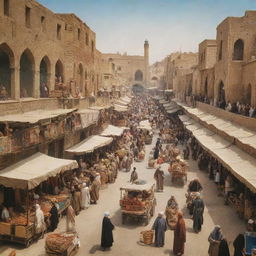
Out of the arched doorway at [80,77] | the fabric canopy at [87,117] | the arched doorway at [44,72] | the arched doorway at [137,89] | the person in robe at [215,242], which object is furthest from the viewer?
the arched doorway at [137,89]

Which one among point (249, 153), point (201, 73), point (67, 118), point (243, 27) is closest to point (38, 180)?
point (67, 118)

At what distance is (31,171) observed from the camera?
35.4ft

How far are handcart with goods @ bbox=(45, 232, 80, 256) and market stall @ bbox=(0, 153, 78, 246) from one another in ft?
3.01

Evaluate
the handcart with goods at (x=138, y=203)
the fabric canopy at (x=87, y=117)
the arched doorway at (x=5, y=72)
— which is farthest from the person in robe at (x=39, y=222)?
the fabric canopy at (x=87, y=117)

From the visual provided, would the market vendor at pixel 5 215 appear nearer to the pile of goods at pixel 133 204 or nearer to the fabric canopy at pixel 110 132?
the pile of goods at pixel 133 204

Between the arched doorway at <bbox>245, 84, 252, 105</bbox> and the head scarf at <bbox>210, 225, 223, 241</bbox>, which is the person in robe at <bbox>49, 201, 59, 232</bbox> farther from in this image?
the arched doorway at <bbox>245, 84, 252, 105</bbox>

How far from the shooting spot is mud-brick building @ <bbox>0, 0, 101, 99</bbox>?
13984 mm

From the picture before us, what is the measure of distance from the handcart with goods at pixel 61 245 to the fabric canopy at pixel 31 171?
5.36 ft

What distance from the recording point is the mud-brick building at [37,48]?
1398cm

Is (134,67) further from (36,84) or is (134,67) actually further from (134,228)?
(134,228)

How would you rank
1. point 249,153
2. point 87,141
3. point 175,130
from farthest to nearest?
1. point 175,130
2. point 87,141
3. point 249,153

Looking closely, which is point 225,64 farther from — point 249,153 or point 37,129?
point 37,129

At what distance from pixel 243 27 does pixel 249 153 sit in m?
14.0

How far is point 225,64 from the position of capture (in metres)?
24.7
